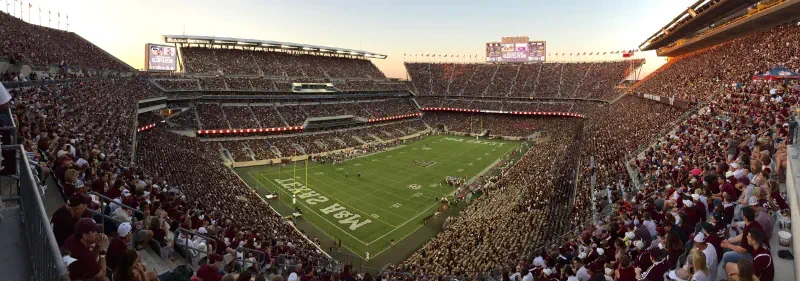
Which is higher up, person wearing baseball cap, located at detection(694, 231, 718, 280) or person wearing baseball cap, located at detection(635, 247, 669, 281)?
person wearing baseball cap, located at detection(694, 231, 718, 280)

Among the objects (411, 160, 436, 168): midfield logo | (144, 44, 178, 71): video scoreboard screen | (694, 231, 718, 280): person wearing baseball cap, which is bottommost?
(411, 160, 436, 168): midfield logo

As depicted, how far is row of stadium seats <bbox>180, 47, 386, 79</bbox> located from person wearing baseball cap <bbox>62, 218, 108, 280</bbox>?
6293cm

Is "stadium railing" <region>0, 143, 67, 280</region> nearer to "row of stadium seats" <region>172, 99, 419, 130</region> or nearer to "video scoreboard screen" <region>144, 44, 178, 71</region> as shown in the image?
"row of stadium seats" <region>172, 99, 419, 130</region>

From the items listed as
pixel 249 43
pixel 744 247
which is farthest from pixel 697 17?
pixel 249 43

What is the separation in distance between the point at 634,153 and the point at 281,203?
79.1 feet

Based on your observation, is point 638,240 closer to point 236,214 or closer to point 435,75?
point 236,214

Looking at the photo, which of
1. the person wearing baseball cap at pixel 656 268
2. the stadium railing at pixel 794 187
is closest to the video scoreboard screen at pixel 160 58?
the person wearing baseball cap at pixel 656 268

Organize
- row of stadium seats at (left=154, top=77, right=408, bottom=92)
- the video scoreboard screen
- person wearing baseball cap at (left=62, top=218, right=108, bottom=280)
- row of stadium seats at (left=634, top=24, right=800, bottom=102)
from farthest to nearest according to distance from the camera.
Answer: the video scoreboard screen
row of stadium seats at (left=154, top=77, right=408, bottom=92)
row of stadium seats at (left=634, top=24, right=800, bottom=102)
person wearing baseball cap at (left=62, top=218, right=108, bottom=280)

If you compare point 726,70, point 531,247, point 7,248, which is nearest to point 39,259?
point 7,248

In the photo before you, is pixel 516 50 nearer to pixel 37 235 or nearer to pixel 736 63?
pixel 736 63

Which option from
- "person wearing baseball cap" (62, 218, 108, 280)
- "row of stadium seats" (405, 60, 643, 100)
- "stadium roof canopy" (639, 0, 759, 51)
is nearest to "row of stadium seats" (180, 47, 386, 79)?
"row of stadium seats" (405, 60, 643, 100)

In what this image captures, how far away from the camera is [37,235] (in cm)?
418

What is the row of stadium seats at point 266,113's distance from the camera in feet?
165

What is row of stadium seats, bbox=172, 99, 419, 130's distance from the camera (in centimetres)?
5025
